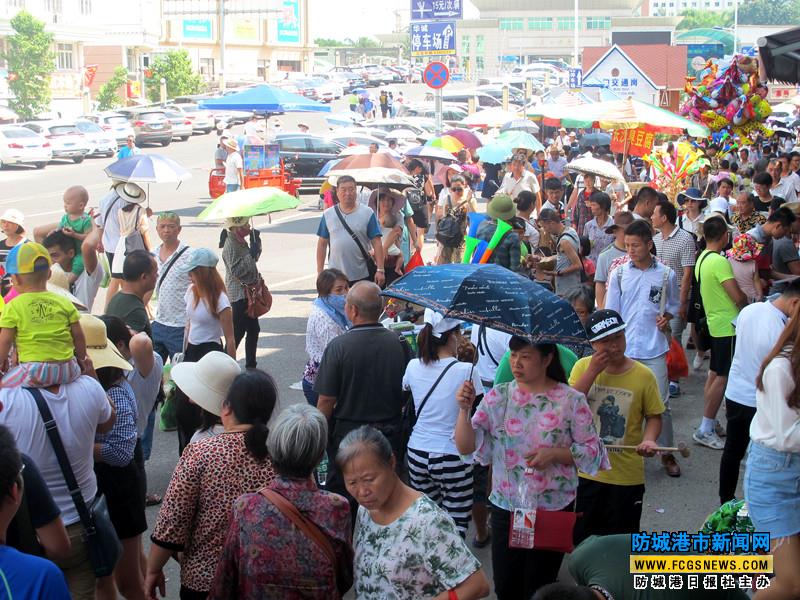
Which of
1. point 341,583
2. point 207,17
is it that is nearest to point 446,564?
point 341,583

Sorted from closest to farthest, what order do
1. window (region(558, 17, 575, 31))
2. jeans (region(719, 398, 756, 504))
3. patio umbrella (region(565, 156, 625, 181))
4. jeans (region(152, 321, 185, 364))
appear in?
jeans (region(719, 398, 756, 504)), jeans (region(152, 321, 185, 364)), patio umbrella (region(565, 156, 625, 181)), window (region(558, 17, 575, 31))

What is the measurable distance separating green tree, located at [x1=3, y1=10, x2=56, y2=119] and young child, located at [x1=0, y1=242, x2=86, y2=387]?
46.5 meters

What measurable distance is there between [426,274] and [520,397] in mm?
946

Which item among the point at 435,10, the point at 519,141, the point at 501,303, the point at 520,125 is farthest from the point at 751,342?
the point at 520,125

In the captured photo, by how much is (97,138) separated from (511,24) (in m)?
108

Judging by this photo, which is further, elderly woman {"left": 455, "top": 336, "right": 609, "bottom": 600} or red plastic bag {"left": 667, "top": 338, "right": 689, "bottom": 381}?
red plastic bag {"left": 667, "top": 338, "right": 689, "bottom": 381}

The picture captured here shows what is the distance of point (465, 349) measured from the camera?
661cm

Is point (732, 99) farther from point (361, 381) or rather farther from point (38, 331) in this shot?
point (38, 331)

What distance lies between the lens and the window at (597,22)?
139500 mm

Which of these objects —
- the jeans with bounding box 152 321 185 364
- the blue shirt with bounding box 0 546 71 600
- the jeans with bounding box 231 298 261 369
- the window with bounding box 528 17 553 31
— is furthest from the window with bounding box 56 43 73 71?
the window with bounding box 528 17 553 31

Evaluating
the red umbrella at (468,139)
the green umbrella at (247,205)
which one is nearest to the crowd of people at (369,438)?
the green umbrella at (247,205)

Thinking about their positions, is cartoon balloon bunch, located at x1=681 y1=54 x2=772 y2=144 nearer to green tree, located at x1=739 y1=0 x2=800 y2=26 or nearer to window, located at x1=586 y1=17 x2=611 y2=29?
window, located at x1=586 y1=17 x2=611 y2=29

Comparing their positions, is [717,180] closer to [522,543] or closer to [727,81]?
[727,81]

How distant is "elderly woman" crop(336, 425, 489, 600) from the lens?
3.66 metres
